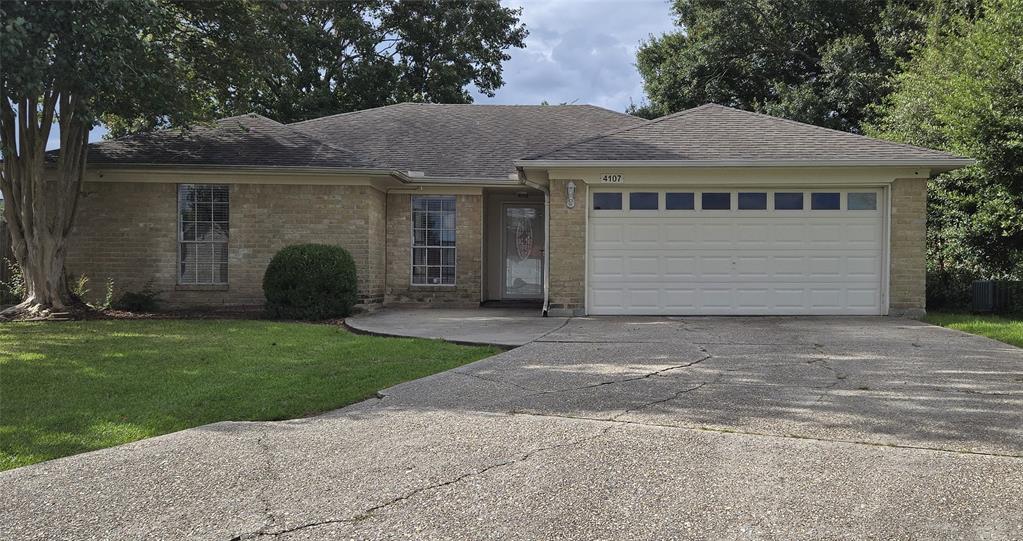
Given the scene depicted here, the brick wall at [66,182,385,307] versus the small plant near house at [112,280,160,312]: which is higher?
the brick wall at [66,182,385,307]

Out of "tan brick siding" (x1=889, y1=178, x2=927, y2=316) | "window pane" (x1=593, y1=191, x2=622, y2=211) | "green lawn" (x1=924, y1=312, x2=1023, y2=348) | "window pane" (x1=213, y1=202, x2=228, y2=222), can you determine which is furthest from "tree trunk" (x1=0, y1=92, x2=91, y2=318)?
"green lawn" (x1=924, y1=312, x2=1023, y2=348)

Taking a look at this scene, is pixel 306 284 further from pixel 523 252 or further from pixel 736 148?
pixel 736 148

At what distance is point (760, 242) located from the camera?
1241 cm

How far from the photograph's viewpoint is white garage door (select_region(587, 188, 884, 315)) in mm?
12336

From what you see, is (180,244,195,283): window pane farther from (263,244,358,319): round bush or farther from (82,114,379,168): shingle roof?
(263,244,358,319): round bush

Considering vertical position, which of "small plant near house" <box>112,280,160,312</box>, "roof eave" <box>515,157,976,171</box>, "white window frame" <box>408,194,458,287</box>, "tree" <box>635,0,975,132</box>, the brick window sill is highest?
"tree" <box>635,0,975,132</box>

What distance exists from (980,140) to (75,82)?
16.3 m

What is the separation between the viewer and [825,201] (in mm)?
12383

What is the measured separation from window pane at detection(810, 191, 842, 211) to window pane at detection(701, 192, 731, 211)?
1492 mm

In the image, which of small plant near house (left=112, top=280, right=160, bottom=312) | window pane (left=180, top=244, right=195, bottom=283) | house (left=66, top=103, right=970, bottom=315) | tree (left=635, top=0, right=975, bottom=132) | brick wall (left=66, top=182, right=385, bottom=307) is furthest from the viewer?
tree (left=635, top=0, right=975, bottom=132)

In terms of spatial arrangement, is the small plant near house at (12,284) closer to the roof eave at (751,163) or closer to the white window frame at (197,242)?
the white window frame at (197,242)

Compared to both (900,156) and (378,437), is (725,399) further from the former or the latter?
(900,156)

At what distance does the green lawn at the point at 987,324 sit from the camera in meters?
9.72

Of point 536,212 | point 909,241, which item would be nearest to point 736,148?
point 909,241
